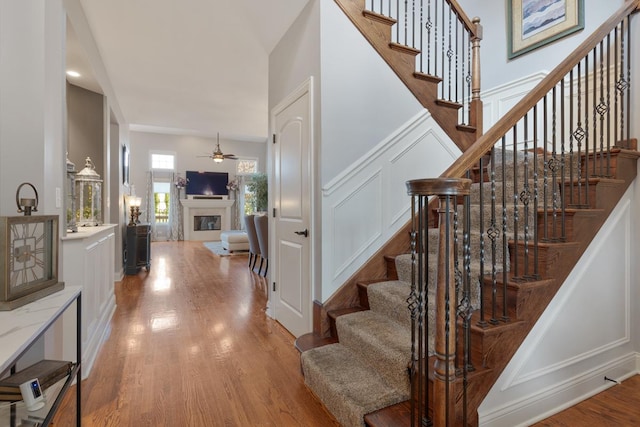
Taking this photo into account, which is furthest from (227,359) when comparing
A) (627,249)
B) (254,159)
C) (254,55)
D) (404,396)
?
Result: (254,159)

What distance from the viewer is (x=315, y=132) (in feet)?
8.53

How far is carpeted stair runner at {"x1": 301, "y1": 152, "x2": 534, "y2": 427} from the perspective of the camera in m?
1.69

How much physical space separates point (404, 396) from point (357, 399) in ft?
0.82

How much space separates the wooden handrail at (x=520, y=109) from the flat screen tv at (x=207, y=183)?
10.4m

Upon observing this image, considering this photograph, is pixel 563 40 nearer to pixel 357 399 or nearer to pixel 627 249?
pixel 627 249

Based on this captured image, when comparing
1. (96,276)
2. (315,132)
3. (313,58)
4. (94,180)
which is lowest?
(96,276)

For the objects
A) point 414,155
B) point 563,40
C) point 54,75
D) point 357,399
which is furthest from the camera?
point 563,40

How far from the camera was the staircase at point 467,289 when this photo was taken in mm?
1362

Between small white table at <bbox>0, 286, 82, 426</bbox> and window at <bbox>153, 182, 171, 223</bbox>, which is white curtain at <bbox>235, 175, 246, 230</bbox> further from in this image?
small white table at <bbox>0, 286, 82, 426</bbox>

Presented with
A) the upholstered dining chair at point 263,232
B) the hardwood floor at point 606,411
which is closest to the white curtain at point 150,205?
the upholstered dining chair at point 263,232

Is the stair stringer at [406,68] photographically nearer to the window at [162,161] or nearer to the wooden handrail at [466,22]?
the wooden handrail at [466,22]

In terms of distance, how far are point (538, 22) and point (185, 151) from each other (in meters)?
10.1

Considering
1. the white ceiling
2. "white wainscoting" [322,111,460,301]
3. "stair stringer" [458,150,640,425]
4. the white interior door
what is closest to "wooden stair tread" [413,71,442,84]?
"white wainscoting" [322,111,460,301]

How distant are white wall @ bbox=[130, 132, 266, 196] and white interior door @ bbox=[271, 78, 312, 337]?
27.6 feet
